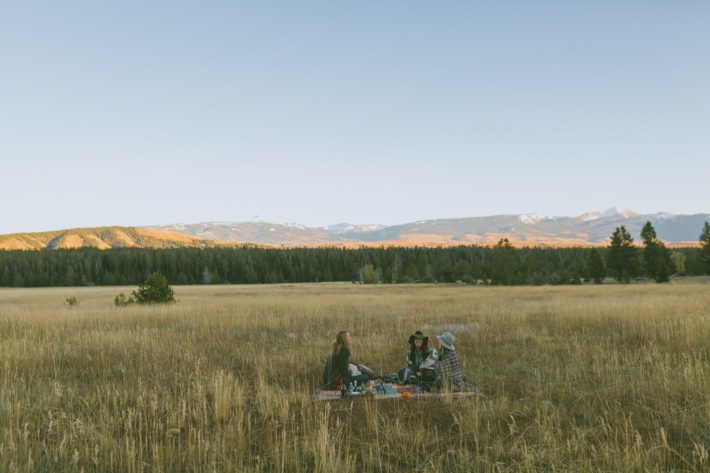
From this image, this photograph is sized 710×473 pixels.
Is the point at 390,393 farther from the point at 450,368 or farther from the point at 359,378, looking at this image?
the point at 450,368

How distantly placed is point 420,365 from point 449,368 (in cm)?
89

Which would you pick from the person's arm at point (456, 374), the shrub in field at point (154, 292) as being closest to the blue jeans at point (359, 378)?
the person's arm at point (456, 374)

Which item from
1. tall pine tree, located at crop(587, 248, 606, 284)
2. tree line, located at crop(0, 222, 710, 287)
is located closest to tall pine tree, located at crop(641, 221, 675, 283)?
tree line, located at crop(0, 222, 710, 287)

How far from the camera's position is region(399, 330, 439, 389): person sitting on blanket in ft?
29.0

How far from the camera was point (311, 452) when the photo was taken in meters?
5.33

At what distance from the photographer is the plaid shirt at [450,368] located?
330 inches

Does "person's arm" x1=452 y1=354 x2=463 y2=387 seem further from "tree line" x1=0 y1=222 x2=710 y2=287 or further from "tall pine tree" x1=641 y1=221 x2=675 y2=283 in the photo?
"tree line" x1=0 y1=222 x2=710 y2=287

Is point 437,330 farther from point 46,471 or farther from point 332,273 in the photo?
point 332,273

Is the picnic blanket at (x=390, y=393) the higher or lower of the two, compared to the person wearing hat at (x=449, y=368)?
lower

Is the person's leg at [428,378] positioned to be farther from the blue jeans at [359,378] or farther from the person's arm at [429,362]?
the blue jeans at [359,378]

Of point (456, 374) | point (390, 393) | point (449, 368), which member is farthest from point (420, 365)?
point (390, 393)

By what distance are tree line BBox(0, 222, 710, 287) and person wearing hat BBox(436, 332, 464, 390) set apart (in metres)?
65.7

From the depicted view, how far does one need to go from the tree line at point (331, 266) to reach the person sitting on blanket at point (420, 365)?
6502 centimetres

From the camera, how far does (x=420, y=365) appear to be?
927 centimetres
